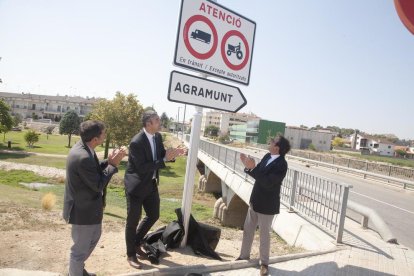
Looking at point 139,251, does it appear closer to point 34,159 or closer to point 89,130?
point 89,130

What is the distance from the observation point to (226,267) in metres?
3.97

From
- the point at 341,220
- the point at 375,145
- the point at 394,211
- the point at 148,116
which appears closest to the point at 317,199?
the point at 341,220

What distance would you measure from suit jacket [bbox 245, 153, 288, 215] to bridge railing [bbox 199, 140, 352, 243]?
6.22 ft

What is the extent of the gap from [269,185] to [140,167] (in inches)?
63.0

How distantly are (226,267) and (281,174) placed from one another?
4.35 feet

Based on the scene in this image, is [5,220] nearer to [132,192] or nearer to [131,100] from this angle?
[132,192]

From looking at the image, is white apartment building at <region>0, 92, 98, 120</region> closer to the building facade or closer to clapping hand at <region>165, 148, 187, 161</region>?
the building facade

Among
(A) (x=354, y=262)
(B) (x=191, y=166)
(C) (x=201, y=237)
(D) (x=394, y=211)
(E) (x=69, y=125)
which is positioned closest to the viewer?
(A) (x=354, y=262)

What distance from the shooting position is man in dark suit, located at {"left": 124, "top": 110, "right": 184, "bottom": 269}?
13.2 ft

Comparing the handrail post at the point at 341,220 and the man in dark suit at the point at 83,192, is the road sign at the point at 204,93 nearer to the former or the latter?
the man in dark suit at the point at 83,192

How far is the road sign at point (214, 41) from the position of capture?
4055 millimetres

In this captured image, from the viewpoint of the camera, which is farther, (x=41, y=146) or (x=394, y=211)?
(x=41, y=146)

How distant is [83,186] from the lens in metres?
3.29

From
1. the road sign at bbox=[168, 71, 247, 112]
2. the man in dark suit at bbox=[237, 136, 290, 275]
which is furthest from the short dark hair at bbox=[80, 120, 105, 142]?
the man in dark suit at bbox=[237, 136, 290, 275]
